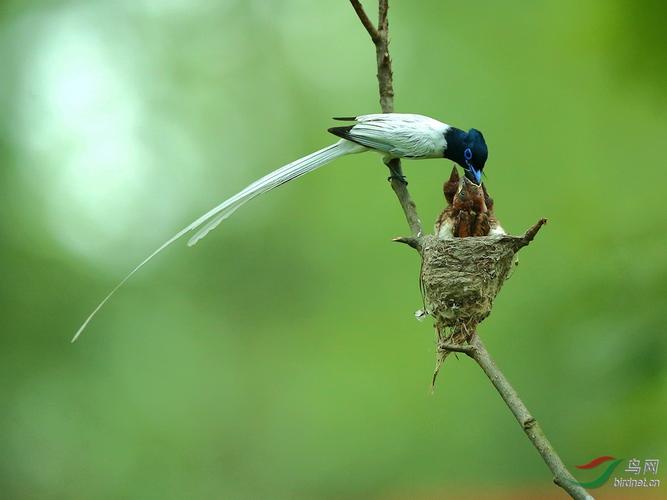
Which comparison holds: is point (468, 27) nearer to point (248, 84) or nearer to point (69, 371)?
point (248, 84)

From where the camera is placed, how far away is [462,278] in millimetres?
3129

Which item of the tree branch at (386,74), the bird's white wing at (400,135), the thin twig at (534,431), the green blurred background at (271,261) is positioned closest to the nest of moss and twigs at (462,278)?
the tree branch at (386,74)

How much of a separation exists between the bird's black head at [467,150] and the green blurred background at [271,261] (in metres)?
2.32

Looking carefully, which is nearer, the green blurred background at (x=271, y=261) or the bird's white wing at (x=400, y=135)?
the bird's white wing at (x=400, y=135)

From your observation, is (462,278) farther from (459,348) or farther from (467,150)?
(459,348)

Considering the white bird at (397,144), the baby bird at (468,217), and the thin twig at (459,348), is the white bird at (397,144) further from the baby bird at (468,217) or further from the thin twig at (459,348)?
the thin twig at (459,348)

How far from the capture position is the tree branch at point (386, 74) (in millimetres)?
2932

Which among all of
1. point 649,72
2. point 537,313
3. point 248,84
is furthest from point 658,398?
point 248,84

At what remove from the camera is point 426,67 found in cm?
700

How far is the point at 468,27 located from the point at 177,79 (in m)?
2.90

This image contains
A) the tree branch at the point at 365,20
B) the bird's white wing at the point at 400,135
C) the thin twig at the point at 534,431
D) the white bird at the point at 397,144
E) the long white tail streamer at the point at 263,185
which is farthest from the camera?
the bird's white wing at the point at 400,135

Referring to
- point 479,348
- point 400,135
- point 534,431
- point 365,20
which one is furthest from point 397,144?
point 534,431

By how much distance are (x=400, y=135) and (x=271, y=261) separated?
4.26 meters

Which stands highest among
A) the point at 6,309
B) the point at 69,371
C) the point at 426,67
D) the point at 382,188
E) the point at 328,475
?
the point at 426,67
